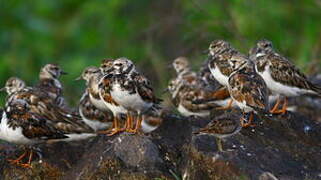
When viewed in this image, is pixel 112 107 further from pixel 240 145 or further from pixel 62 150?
pixel 240 145

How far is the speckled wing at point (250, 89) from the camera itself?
12.0 meters

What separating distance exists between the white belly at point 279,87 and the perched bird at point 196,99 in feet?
3.24

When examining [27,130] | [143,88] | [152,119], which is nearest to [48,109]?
[27,130]

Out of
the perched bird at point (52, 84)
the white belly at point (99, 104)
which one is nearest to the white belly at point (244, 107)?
the white belly at point (99, 104)

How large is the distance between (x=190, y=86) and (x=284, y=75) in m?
2.64

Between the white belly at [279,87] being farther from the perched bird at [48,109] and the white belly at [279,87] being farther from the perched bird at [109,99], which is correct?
the perched bird at [48,109]

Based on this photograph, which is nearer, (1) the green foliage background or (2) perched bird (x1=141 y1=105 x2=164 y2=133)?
(2) perched bird (x1=141 y1=105 x2=164 y2=133)

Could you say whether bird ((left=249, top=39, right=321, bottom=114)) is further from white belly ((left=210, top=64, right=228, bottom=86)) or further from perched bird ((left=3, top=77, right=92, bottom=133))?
perched bird ((left=3, top=77, right=92, bottom=133))

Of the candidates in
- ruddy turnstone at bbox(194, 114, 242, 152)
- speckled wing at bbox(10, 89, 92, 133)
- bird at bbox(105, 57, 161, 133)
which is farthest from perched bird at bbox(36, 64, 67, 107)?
ruddy turnstone at bbox(194, 114, 242, 152)

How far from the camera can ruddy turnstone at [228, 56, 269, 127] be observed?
12008mm

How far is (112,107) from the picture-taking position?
12641mm

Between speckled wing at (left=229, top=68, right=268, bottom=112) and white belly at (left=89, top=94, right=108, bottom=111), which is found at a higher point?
white belly at (left=89, top=94, right=108, bottom=111)

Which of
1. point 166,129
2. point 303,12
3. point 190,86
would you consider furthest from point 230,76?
point 303,12

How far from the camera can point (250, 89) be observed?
39.8ft
